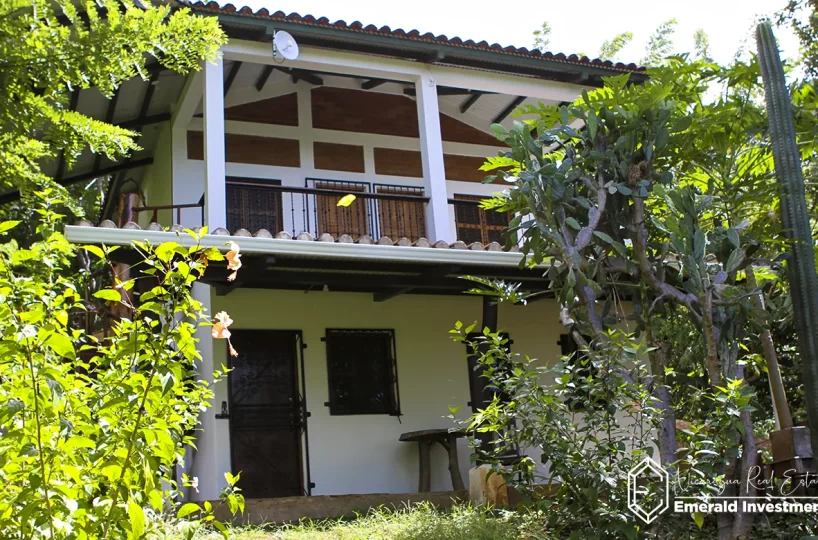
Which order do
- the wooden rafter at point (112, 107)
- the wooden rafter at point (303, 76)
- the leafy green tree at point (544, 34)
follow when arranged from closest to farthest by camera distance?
the wooden rafter at point (112, 107) → the wooden rafter at point (303, 76) → the leafy green tree at point (544, 34)

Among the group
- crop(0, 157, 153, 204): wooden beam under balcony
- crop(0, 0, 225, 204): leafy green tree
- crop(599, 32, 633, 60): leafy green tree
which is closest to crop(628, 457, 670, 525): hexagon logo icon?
crop(0, 0, 225, 204): leafy green tree

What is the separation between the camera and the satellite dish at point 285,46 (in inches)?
326

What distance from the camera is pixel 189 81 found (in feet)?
31.9

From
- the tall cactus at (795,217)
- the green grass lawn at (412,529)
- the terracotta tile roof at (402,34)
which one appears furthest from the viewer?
the terracotta tile roof at (402,34)

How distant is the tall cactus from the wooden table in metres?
4.53

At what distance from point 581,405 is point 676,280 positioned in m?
1.43

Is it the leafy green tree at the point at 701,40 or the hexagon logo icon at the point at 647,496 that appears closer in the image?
the hexagon logo icon at the point at 647,496

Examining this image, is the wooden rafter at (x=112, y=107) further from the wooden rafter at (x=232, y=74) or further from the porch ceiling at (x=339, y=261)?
the porch ceiling at (x=339, y=261)

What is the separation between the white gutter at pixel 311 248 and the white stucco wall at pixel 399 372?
1.91 m

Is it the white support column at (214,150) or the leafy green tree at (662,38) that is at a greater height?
the leafy green tree at (662,38)

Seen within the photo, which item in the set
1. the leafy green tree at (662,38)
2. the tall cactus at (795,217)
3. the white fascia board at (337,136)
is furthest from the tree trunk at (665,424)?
the leafy green tree at (662,38)

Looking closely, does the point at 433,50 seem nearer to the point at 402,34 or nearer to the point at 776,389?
the point at 402,34

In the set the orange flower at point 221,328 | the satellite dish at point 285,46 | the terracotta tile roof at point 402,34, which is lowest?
the orange flower at point 221,328

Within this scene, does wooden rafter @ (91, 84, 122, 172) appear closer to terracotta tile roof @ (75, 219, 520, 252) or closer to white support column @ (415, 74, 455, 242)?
terracotta tile roof @ (75, 219, 520, 252)
